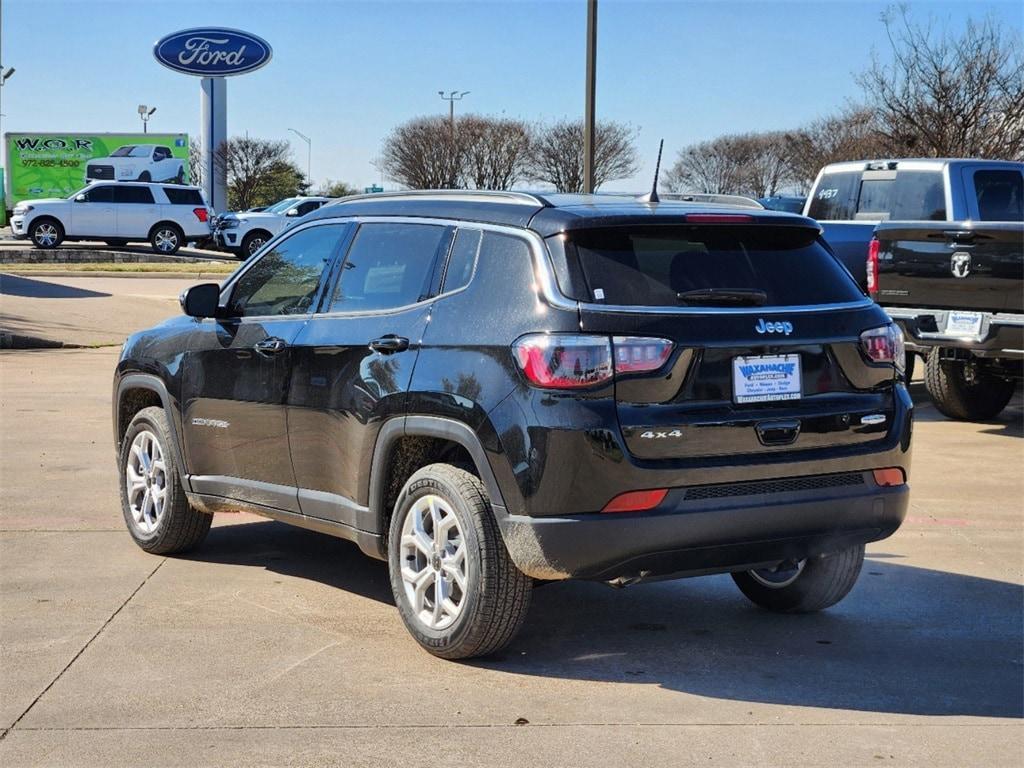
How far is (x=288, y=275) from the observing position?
6.27m

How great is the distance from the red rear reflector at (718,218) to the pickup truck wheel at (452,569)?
1.24 metres

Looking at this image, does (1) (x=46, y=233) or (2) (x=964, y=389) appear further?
(1) (x=46, y=233)

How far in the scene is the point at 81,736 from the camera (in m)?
4.45

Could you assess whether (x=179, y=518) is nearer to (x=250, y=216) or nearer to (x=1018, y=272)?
(x=1018, y=272)

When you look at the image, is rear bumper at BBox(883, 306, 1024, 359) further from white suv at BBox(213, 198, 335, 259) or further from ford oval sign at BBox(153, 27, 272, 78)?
ford oval sign at BBox(153, 27, 272, 78)

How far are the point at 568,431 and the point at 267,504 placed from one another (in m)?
2.03

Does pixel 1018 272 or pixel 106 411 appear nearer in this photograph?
pixel 1018 272

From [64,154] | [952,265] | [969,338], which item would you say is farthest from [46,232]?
[969,338]

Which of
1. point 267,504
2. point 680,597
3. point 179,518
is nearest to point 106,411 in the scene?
point 179,518

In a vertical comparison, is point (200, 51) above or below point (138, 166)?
above

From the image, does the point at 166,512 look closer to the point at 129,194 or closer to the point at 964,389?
the point at 964,389

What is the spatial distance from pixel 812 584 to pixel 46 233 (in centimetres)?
3537

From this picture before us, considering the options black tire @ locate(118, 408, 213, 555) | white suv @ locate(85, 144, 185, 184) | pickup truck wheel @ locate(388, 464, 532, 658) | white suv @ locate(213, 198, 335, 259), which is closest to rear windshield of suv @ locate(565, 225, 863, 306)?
pickup truck wheel @ locate(388, 464, 532, 658)

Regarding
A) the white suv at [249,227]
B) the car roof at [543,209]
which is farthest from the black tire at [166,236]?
the car roof at [543,209]
